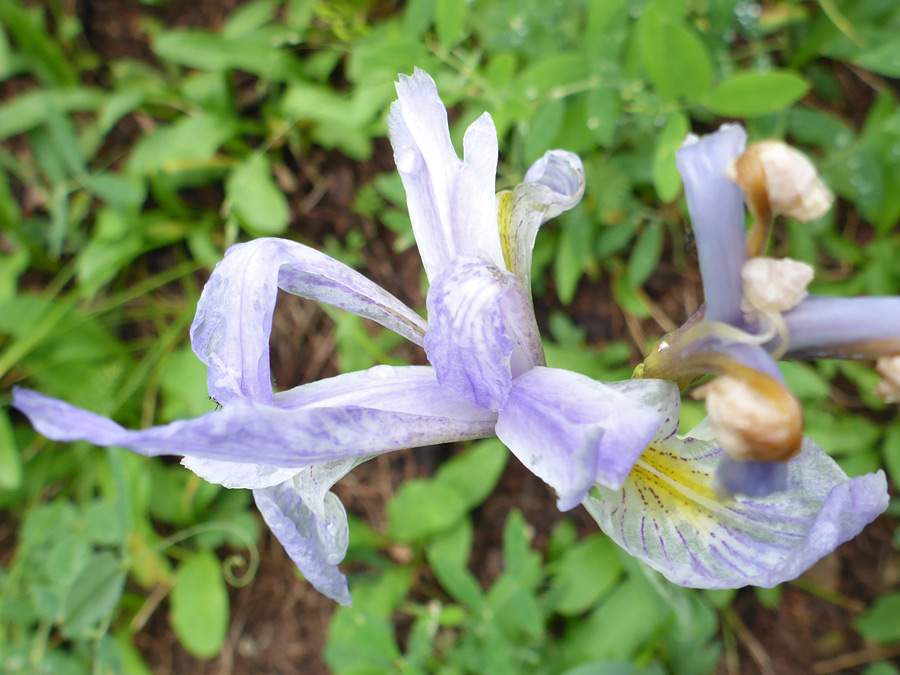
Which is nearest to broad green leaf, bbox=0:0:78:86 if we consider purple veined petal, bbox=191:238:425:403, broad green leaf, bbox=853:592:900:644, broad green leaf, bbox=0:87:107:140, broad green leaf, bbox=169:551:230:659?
broad green leaf, bbox=0:87:107:140

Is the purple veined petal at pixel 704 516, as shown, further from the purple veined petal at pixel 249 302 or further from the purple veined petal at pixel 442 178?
the purple veined petal at pixel 249 302

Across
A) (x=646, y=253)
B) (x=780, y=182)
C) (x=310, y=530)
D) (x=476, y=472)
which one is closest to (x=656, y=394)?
(x=780, y=182)

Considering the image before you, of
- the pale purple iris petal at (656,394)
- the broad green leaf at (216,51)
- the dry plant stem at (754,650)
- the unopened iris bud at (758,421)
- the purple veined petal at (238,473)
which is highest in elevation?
the unopened iris bud at (758,421)

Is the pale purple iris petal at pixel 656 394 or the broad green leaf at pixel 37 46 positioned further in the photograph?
the broad green leaf at pixel 37 46

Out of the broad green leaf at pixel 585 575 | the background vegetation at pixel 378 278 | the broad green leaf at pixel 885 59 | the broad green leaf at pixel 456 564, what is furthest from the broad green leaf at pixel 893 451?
the broad green leaf at pixel 456 564

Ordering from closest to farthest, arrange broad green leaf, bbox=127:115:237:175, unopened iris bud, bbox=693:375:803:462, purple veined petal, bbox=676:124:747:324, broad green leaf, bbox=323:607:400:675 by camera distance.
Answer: unopened iris bud, bbox=693:375:803:462 < purple veined petal, bbox=676:124:747:324 < broad green leaf, bbox=323:607:400:675 < broad green leaf, bbox=127:115:237:175

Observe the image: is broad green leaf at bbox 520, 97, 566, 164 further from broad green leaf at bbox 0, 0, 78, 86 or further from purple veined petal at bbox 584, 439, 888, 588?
broad green leaf at bbox 0, 0, 78, 86

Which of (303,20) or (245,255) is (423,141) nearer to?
(245,255)
